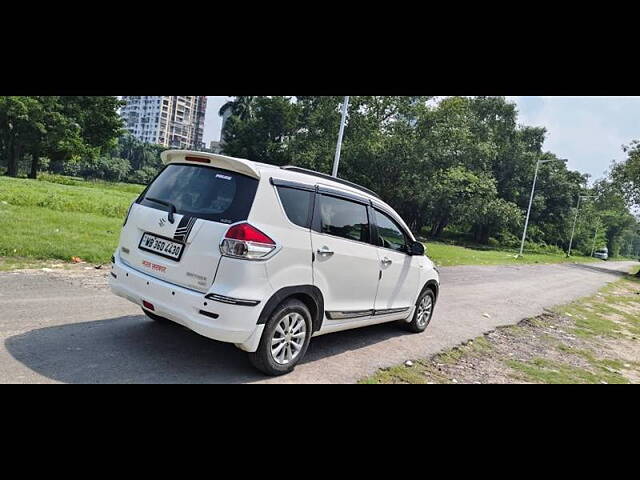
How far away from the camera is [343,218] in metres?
4.98

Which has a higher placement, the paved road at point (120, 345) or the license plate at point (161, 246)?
the license plate at point (161, 246)

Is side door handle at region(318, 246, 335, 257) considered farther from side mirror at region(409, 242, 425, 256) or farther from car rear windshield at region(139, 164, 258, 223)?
side mirror at region(409, 242, 425, 256)

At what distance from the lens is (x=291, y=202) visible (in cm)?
437

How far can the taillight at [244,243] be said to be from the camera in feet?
12.5

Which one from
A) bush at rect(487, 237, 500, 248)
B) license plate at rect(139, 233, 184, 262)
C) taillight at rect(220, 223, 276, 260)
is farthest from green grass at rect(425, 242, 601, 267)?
bush at rect(487, 237, 500, 248)

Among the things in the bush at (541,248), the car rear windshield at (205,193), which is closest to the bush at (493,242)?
the bush at (541,248)

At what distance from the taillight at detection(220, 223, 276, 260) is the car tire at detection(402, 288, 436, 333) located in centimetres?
348

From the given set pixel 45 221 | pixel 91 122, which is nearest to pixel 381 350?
pixel 45 221

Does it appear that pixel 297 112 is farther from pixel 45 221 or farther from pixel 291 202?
pixel 291 202

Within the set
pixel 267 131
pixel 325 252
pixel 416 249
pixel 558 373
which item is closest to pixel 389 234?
pixel 416 249

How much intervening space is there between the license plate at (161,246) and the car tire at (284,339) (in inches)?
41.7

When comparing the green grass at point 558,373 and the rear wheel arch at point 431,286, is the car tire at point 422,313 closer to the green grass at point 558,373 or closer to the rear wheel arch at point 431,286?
the rear wheel arch at point 431,286
